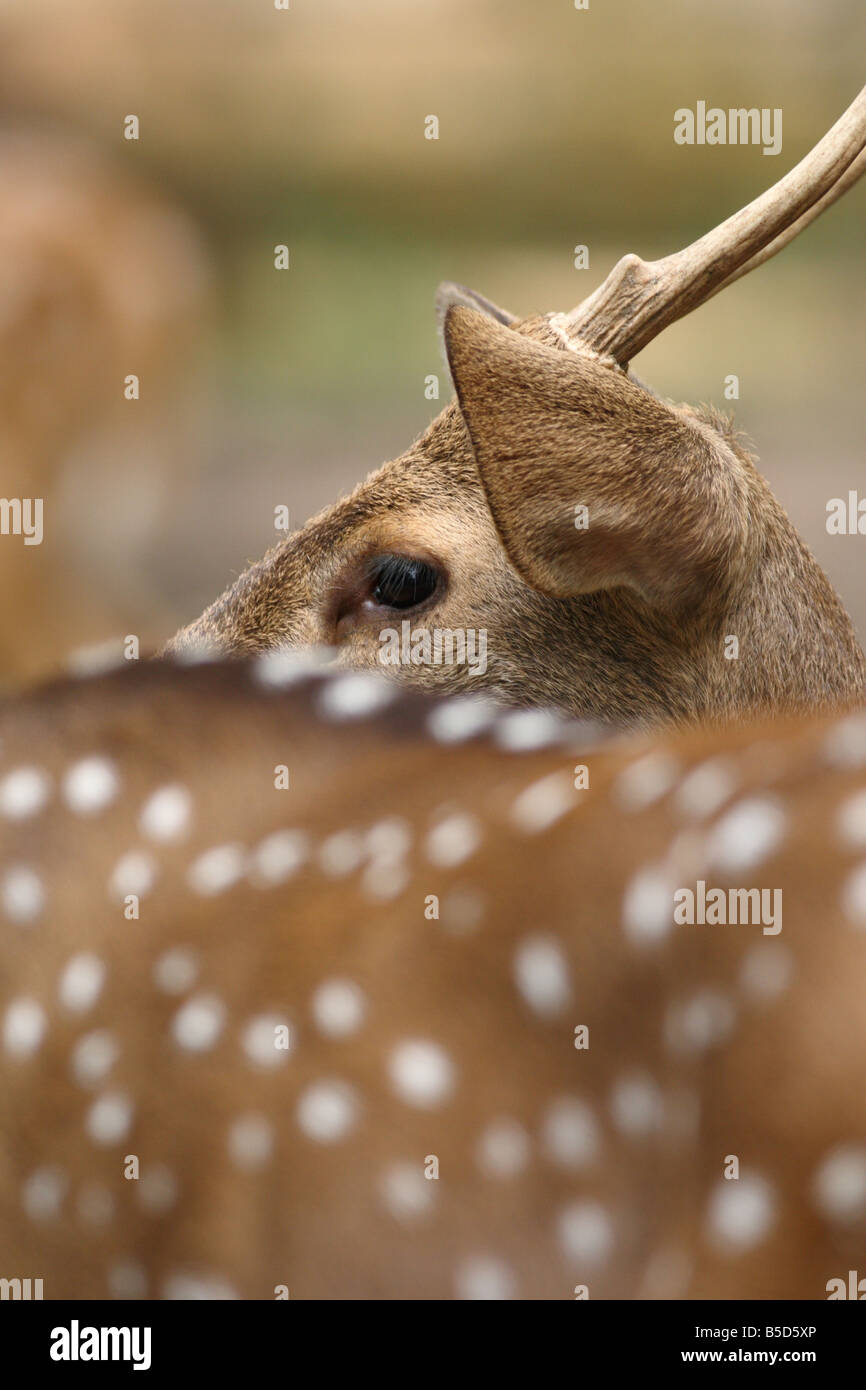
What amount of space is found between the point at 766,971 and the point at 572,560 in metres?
0.81

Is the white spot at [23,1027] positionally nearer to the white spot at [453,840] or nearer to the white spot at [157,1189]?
the white spot at [157,1189]

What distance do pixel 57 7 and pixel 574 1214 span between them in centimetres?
511

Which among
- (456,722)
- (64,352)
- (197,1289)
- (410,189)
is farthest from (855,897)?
(410,189)

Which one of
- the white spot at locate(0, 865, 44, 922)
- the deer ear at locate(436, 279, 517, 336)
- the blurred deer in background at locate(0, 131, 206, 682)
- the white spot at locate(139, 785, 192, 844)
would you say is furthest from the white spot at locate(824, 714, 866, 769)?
the blurred deer in background at locate(0, 131, 206, 682)

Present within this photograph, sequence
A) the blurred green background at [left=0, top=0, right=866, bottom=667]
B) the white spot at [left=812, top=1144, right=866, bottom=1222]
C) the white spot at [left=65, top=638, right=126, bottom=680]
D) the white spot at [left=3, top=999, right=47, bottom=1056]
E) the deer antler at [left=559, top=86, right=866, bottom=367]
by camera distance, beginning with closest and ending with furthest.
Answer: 1. the white spot at [left=812, top=1144, right=866, bottom=1222]
2. the white spot at [left=3, top=999, right=47, bottom=1056]
3. the white spot at [left=65, top=638, right=126, bottom=680]
4. the deer antler at [left=559, top=86, right=866, bottom=367]
5. the blurred green background at [left=0, top=0, right=866, bottom=667]

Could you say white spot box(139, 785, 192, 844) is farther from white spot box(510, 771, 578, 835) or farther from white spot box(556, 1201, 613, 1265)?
white spot box(556, 1201, 613, 1265)

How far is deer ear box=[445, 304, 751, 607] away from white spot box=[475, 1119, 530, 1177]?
2.44 ft

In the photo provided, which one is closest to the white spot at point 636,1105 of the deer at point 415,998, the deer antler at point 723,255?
the deer at point 415,998

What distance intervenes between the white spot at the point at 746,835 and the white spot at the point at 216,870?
361mm

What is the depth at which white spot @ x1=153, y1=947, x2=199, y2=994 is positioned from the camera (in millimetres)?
1047

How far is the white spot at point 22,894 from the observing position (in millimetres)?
1119

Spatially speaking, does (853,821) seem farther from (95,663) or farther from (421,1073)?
(95,663)

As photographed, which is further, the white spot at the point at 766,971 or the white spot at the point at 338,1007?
the white spot at the point at 338,1007

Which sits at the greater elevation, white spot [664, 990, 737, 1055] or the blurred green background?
the blurred green background
